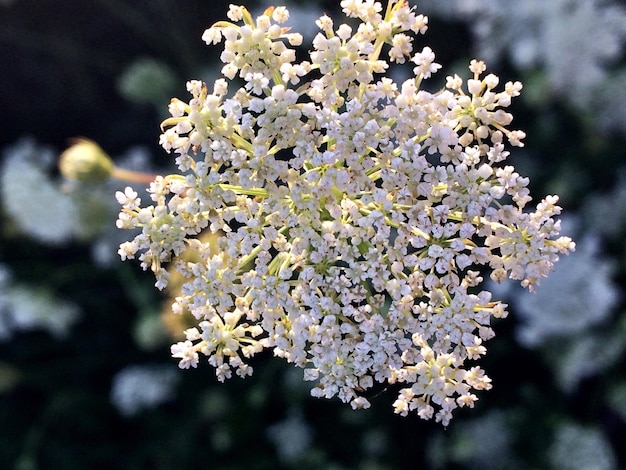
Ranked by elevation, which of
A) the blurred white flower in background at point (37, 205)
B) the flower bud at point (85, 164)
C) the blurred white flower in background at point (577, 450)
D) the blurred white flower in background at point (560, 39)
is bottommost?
the blurred white flower in background at point (577, 450)

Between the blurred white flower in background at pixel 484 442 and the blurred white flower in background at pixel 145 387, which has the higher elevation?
the blurred white flower in background at pixel 145 387

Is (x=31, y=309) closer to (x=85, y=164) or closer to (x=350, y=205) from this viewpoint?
(x=85, y=164)

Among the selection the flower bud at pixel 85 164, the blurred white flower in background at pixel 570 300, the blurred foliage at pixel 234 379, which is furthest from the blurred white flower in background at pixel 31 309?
the blurred white flower in background at pixel 570 300

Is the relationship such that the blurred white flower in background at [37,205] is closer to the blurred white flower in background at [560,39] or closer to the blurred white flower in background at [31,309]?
the blurred white flower in background at [31,309]

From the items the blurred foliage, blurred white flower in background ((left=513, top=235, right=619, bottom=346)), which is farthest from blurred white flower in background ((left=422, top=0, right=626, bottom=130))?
blurred white flower in background ((left=513, top=235, right=619, bottom=346))

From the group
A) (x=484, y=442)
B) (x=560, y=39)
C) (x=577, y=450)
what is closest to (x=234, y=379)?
(x=484, y=442)

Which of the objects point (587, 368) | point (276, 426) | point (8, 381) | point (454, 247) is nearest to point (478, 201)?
point (454, 247)
